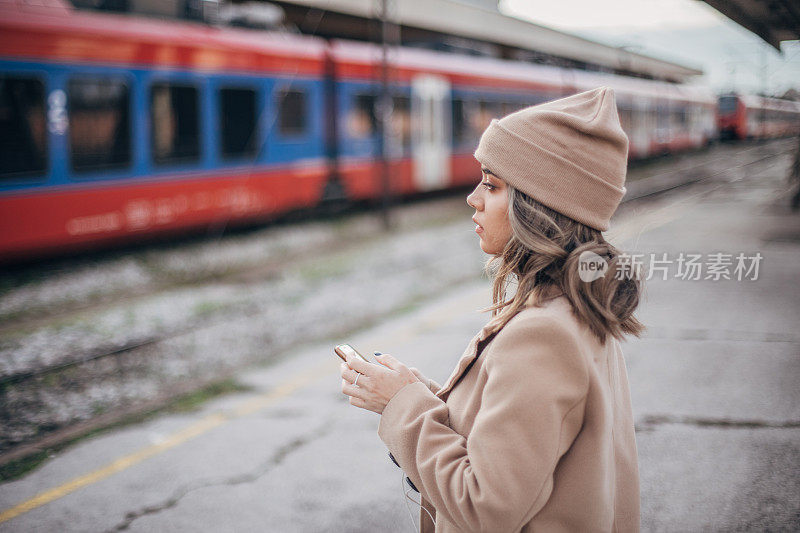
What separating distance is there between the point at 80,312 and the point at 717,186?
545 inches

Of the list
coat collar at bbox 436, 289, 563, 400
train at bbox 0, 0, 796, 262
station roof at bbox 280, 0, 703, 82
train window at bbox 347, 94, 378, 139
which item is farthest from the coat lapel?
train window at bbox 347, 94, 378, 139

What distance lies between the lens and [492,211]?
1.56 metres

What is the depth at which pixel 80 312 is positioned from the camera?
7.70 m

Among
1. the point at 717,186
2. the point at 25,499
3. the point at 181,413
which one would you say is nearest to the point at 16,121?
the point at 181,413

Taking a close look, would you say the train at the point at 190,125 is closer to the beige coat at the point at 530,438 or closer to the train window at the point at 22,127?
the train window at the point at 22,127

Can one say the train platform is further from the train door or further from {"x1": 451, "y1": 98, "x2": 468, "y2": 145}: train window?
{"x1": 451, "y1": 98, "x2": 468, "y2": 145}: train window

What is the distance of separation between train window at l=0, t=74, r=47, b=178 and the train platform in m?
4.33

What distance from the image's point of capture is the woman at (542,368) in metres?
1.37

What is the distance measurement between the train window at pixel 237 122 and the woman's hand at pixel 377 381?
10.1 m

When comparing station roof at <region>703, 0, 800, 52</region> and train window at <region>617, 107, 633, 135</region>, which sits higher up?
station roof at <region>703, 0, 800, 52</region>

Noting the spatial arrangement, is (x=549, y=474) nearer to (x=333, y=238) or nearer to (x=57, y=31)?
(x=57, y=31)

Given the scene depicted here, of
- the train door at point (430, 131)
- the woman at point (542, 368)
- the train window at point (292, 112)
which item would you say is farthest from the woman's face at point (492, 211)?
the train door at point (430, 131)

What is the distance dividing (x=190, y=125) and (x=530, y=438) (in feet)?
33.4

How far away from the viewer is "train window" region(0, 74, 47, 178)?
8.35 metres
